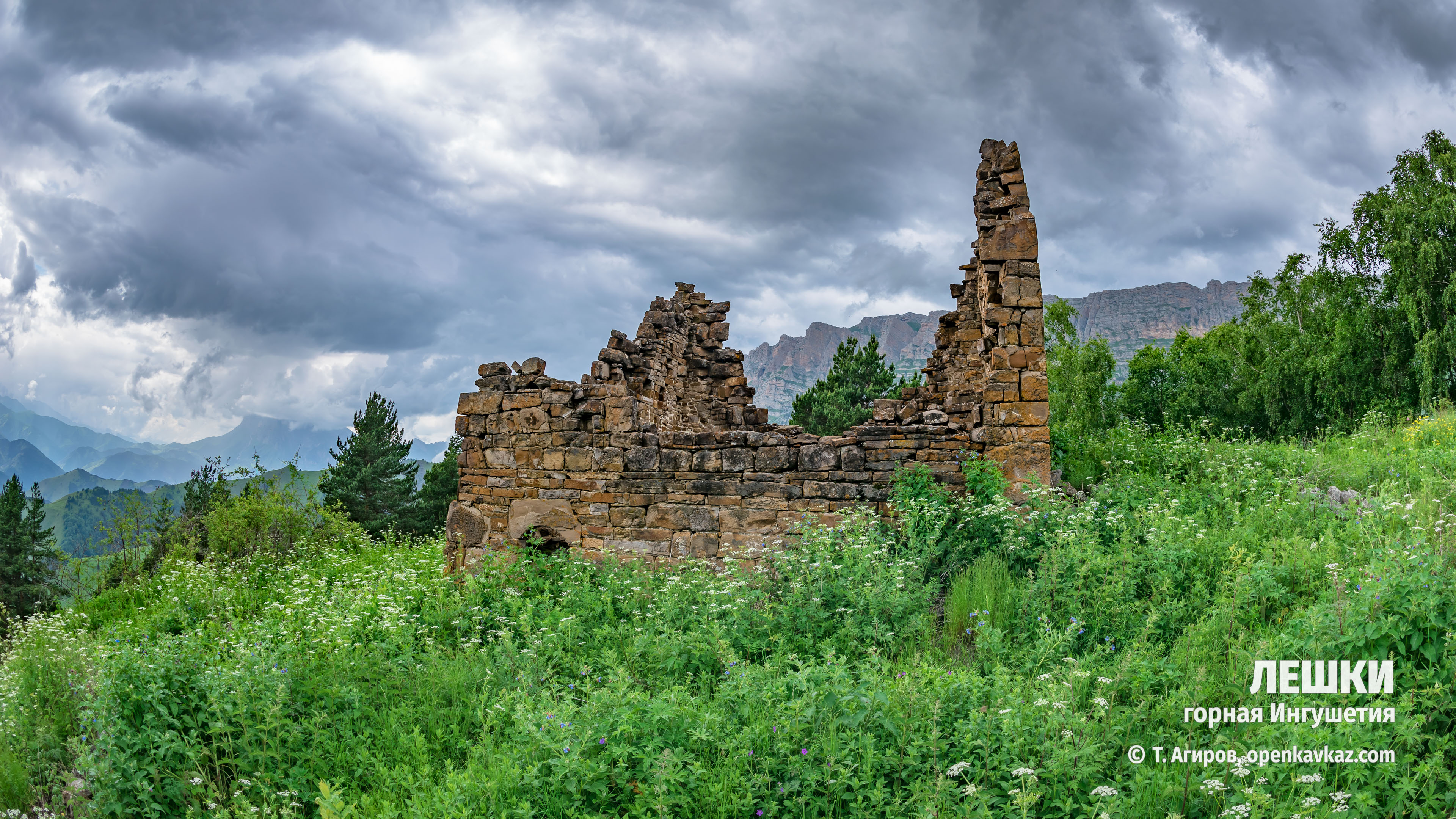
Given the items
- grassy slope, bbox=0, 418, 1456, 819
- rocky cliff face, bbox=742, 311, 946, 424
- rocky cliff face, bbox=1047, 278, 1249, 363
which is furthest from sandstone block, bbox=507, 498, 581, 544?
rocky cliff face, bbox=1047, 278, 1249, 363

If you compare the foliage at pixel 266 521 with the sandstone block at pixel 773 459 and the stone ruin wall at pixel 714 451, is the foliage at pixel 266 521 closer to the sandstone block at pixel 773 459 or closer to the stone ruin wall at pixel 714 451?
the stone ruin wall at pixel 714 451

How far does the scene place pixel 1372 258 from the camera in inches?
1028

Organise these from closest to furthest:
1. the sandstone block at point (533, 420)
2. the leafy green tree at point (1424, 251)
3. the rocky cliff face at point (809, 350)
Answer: the sandstone block at point (533, 420) < the leafy green tree at point (1424, 251) < the rocky cliff face at point (809, 350)

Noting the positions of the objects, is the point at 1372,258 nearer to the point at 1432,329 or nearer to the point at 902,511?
the point at 1432,329

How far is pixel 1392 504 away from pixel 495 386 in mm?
9857

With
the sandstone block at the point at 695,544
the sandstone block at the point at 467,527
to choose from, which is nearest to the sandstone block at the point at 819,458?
the sandstone block at the point at 695,544

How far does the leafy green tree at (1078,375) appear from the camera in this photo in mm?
33312

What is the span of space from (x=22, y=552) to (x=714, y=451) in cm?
4611

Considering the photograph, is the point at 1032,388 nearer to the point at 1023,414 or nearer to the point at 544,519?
the point at 1023,414

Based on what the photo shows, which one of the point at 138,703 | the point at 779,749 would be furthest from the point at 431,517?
the point at 779,749

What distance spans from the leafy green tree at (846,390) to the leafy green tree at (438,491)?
52.8 feet

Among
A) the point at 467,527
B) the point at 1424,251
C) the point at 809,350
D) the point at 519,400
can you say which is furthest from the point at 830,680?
the point at 809,350

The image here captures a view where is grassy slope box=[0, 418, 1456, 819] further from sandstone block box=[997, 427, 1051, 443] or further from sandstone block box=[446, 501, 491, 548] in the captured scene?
sandstone block box=[446, 501, 491, 548]

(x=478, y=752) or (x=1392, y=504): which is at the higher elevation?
(x=1392, y=504)
